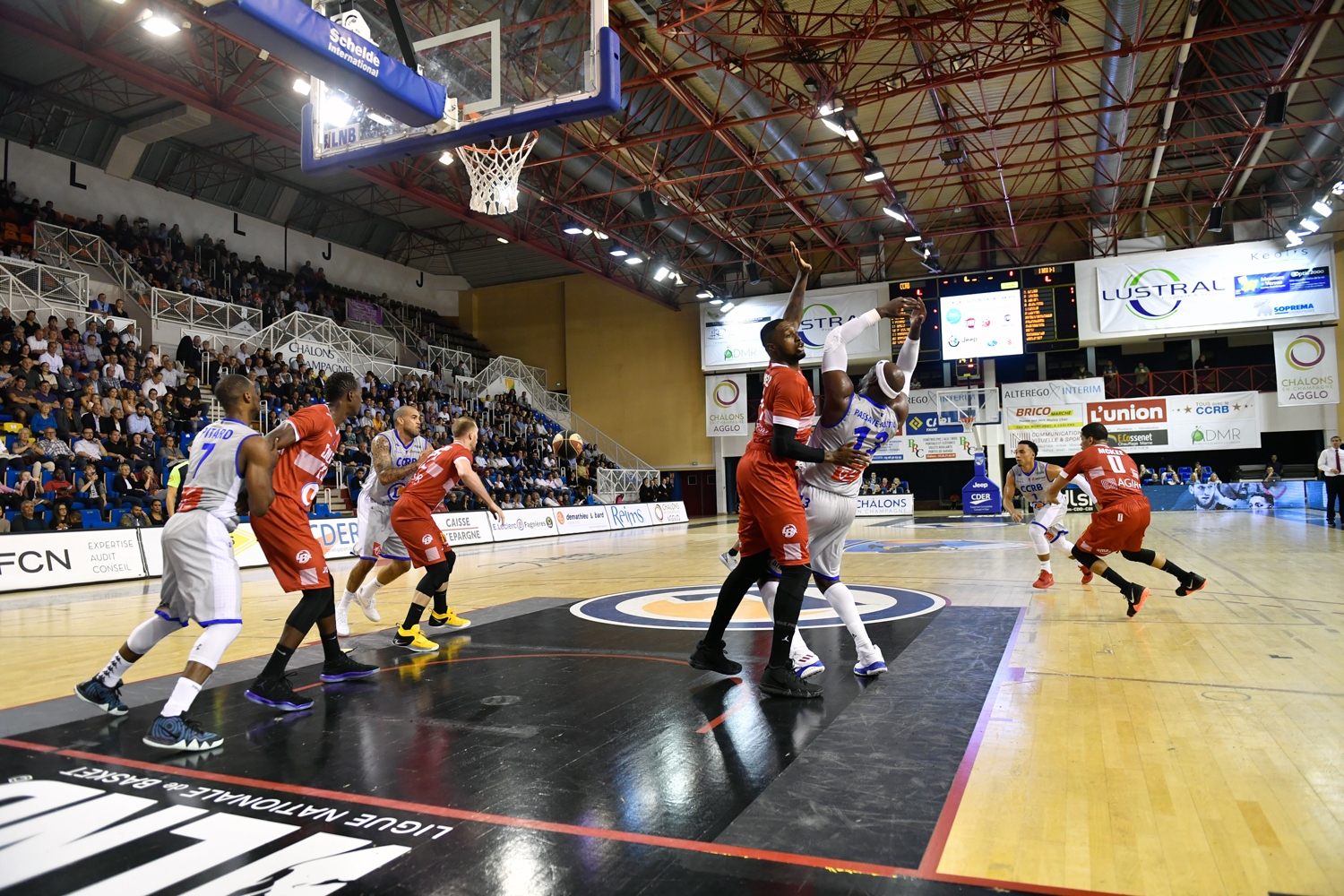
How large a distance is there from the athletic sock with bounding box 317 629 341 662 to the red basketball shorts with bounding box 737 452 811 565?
2.73 m

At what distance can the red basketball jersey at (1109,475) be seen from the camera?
309 inches

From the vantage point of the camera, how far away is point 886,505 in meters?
29.0

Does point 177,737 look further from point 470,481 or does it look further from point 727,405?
point 727,405

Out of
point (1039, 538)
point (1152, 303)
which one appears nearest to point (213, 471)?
point (1039, 538)

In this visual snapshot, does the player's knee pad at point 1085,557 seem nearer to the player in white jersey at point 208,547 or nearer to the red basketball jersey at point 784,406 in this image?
the red basketball jersey at point 784,406

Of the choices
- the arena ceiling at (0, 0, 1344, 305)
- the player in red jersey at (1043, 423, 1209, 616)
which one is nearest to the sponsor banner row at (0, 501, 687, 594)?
the player in red jersey at (1043, 423, 1209, 616)

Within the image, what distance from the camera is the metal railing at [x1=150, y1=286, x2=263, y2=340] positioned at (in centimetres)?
→ 2091

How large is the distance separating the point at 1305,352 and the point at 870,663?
93.8 feet

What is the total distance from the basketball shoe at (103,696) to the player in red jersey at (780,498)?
3226mm

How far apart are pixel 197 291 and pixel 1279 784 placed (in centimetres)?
2593

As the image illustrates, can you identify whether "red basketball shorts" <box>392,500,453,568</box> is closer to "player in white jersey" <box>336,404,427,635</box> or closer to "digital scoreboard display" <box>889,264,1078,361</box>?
"player in white jersey" <box>336,404,427,635</box>

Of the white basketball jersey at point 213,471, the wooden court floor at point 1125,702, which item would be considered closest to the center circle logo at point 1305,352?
the wooden court floor at point 1125,702

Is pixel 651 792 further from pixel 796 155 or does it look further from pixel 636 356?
pixel 636 356

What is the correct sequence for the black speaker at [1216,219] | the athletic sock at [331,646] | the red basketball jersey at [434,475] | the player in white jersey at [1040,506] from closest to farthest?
the athletic sock at [331,646] → the red basketball jersey at [434,475] → the player in white jersey at [1040,506] → the black speaker at [1216,219]
